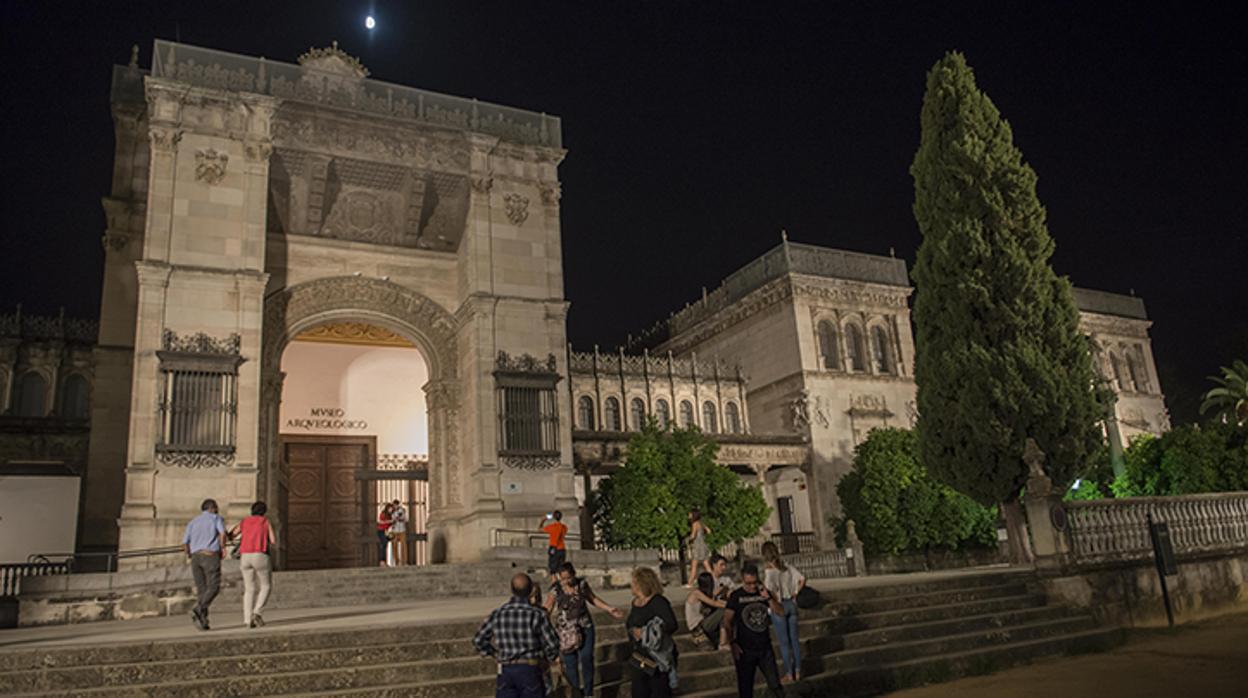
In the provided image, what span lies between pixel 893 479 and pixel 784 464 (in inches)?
207

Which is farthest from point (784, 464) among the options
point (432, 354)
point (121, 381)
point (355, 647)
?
point (355, 647)

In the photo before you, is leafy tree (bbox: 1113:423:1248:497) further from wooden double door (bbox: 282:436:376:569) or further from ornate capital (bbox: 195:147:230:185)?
ornate capital (bbox: 195:147:230:185)

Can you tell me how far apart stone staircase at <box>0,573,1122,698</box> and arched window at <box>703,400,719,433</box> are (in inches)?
918

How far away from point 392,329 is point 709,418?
1666 cm

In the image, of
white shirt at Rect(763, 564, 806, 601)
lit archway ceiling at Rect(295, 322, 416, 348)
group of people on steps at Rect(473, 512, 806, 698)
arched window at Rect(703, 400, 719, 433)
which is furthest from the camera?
arched window at Rect(703, 400, 719, 433)

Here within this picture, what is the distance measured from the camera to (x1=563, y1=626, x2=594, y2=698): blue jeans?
7.67 m

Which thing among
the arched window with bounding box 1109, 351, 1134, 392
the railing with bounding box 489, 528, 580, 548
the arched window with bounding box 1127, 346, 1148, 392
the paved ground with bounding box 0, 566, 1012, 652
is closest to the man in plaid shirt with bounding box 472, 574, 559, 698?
the paved ground with bounding box 0, 566, 1012, 652


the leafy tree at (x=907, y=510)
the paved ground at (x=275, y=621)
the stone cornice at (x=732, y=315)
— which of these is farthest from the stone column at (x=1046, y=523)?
the stone cornice at (x=732, y=315)

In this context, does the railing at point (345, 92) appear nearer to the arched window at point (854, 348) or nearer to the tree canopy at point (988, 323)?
the tree canopy at point (988, 323)

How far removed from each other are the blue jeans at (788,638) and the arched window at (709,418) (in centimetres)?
2597

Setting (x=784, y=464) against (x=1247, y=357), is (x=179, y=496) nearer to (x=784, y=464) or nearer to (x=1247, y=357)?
(x=784, y=464)

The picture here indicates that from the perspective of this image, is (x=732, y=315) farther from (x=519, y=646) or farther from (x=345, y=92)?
(x=519, y=646)

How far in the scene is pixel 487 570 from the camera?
55.9 ft

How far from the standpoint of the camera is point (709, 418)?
1389 inches
